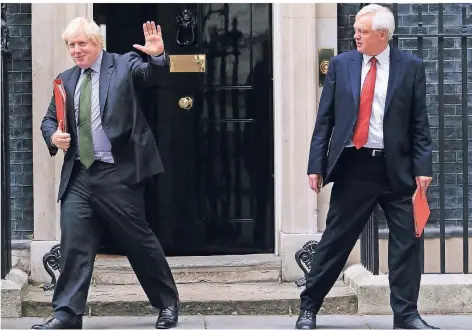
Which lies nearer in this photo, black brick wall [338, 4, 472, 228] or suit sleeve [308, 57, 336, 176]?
suit sleeve [308, 57, 336, 176]

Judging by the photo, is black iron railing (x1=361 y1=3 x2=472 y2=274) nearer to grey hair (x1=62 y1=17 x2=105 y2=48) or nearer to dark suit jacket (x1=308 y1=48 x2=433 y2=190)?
dark suit jacket (x1=308 y1=48 x2=433 y2=190)

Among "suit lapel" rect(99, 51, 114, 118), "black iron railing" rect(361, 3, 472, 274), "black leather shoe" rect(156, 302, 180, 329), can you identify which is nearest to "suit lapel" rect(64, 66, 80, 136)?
"suit lapel" rect(99, 51, 114, 118)

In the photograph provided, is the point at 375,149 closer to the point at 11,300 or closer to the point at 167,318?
the point at 167,318

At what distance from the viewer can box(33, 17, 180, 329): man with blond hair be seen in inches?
237

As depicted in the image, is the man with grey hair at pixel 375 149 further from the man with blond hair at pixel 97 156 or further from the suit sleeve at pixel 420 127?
the man with blond hair at pixel 97 156

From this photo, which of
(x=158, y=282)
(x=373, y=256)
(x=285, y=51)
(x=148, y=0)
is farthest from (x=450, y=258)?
(x=148, y=0)

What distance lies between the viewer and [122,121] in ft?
19.8

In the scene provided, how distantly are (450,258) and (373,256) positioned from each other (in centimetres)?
75

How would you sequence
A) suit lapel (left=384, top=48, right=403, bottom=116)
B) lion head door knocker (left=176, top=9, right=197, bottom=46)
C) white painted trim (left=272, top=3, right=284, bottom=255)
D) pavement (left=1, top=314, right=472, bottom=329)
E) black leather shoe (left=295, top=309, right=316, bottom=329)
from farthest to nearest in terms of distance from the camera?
lion head door knocker (left=176, top=9, right=197, bottom=46) < white painted trim (left=272, top=3, right=284, bottom=255) < pavement (left=1, top=314, right=472, bottom=329) < black leather shoe (left=295, top=309, right=316, bottom=329) < suit lapel (left=384, top=48, right=403, bottom=116)

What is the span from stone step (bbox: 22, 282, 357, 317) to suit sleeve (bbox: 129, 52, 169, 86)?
155 cm

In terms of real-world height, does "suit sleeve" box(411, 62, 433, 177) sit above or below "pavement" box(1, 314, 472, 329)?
above

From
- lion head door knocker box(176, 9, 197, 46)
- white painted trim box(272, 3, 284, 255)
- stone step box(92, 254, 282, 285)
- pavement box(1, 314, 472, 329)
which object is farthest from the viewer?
lion head door knocker box(176, 9, 197, 46)

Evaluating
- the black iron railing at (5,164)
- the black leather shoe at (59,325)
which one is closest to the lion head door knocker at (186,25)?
the black iron railing at (5,164)

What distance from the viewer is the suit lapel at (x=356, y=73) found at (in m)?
5.96
